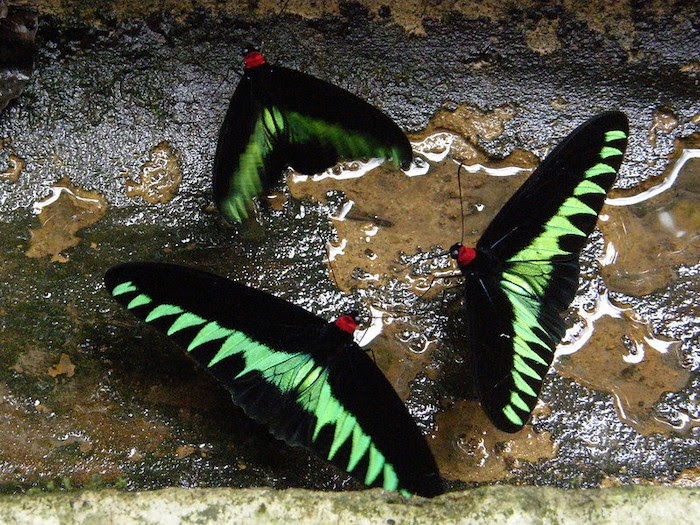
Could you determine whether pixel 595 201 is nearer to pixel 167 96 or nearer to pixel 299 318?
pixel 299 318

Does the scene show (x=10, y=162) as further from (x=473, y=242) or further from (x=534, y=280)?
(x=534, y=280)

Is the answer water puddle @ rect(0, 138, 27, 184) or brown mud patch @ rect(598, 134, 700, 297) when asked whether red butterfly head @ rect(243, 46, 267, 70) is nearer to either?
water puddle @ rect(0, 138, 27, 184)

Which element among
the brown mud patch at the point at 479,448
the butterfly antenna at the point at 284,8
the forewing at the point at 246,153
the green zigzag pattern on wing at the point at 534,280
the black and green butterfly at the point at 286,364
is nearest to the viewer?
the black and green butterfly at the point at 286,364

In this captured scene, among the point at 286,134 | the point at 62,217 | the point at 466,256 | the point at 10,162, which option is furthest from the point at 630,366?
the point at 10,162

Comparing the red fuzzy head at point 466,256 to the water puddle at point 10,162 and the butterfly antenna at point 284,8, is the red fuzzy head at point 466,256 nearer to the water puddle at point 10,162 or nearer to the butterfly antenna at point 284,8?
the butterfly antenna at point 284,8

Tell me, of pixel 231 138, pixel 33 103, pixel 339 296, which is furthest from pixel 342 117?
pixel 33 103

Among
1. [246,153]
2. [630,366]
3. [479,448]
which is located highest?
[246,153]

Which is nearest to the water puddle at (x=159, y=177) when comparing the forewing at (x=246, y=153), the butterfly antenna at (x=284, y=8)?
the forewing at (x=246, y=153)

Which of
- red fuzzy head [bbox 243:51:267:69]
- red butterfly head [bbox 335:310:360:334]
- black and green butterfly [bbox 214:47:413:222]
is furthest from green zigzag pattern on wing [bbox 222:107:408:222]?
red butterfly head [bbox 335:310:360:334]
